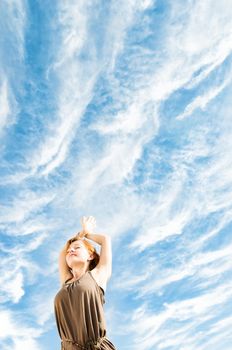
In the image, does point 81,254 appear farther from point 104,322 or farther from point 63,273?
point 104,322

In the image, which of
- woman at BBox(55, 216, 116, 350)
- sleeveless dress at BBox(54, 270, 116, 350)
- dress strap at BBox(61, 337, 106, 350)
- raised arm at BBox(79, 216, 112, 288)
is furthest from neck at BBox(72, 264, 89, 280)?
dress strap at BBox(61, 337, 106, 350)

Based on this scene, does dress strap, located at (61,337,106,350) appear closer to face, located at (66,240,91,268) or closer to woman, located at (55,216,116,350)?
woman, located at (55,216,116,350)

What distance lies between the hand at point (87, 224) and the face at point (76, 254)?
1.41 feet

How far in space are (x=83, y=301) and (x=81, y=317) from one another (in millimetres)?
207

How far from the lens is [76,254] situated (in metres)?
6.22

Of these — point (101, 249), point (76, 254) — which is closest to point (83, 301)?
point (76, 254)

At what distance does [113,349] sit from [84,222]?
2.33m

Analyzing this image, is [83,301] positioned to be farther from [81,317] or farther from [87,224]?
[87,224]

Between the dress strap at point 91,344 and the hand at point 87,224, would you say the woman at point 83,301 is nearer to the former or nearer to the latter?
the dress strap at point 91,344

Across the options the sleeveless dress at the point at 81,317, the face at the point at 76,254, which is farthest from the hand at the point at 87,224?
the sleeveless dress at the point at 81,317

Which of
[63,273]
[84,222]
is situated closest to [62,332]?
[63,273]

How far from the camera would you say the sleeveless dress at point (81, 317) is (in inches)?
207

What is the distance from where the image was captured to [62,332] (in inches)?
216

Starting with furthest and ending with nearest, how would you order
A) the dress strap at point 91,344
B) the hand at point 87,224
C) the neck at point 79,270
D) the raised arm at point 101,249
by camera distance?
the hand at point 87,224 < the neck at point 79,270 < the raised arm at point 101,249 < the dress strap at point 91,344
